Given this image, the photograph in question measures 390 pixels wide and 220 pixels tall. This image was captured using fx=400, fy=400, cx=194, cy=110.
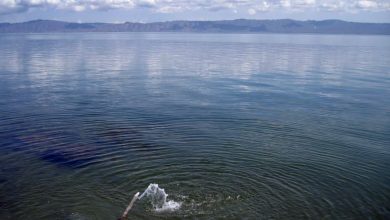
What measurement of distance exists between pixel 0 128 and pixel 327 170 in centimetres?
3370

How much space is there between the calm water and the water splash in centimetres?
47

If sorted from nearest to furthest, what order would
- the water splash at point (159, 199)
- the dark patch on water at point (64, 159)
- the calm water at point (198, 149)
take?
1. the water splash at point (159, 199)
2. the calm water at point (198, 149)
3. the dark patch on water at point (64, 159)

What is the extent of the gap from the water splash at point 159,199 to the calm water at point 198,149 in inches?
18.5

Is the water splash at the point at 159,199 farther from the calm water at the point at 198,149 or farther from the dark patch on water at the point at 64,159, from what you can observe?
the dark patch on water at the point at 64,159

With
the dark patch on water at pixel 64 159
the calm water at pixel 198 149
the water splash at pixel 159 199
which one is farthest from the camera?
the dark patch on water at pixel 64 159

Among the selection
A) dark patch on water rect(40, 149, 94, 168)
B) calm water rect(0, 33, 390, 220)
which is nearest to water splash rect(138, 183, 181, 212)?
calm water rect(0, 33, 390, 220)

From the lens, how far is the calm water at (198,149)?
26719mm

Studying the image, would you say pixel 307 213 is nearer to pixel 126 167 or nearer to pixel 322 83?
pixel 126 167

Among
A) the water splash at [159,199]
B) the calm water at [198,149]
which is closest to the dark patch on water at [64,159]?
the calm water at [198,149]

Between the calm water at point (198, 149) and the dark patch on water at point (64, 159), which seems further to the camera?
the dark patch on water at point (64, 159)

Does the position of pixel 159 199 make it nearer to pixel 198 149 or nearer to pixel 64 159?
pixel 198 149

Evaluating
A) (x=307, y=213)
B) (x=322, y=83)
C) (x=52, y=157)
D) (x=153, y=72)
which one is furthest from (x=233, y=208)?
(x=153, y=72)

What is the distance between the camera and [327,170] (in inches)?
1283

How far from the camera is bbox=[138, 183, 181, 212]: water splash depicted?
85.0 feet
